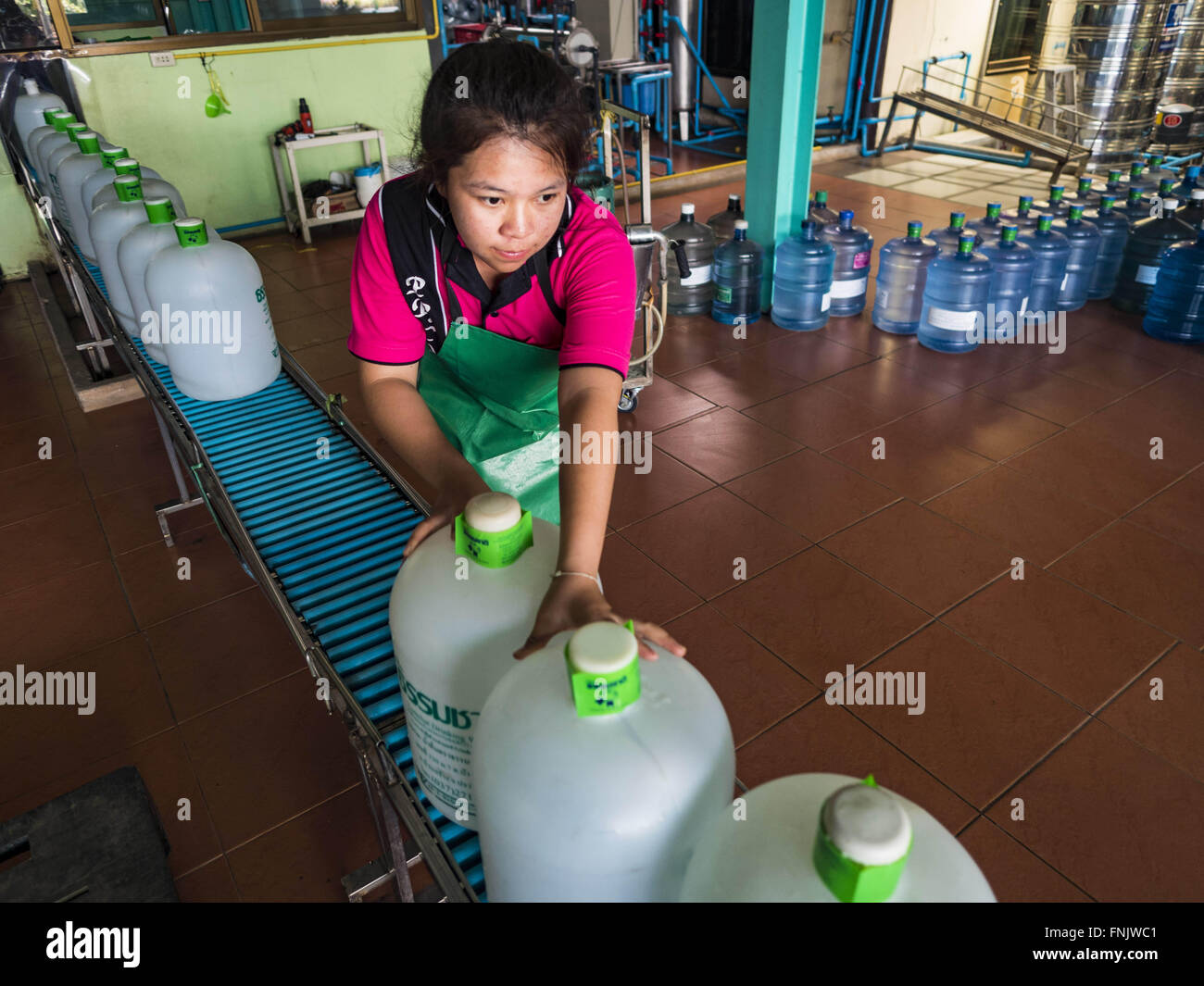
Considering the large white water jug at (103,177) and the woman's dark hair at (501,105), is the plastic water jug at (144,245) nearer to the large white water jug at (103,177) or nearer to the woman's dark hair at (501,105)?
the large white water jug at (103,177)

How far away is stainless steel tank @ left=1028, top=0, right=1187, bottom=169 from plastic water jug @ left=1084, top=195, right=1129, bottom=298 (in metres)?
2.75

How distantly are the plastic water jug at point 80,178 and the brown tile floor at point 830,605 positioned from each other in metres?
0.83

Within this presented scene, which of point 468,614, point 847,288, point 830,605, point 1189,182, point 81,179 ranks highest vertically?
point 81,179

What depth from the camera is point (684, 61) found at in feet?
23.7

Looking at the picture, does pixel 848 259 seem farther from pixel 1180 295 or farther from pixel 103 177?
pixel 103 177

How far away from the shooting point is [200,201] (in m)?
5.00

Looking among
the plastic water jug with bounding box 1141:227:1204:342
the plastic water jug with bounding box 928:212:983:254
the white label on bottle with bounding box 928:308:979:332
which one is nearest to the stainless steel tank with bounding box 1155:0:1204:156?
the plastic water jug with bounding box 1141:227:1204:342

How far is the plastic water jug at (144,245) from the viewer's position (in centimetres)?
165

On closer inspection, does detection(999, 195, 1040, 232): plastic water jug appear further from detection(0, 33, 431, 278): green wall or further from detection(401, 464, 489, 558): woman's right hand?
detection(401, 464, 489, 558): woman's right hand

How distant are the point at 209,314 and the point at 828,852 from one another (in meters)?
1.50

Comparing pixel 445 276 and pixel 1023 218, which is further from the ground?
pixel 445 276

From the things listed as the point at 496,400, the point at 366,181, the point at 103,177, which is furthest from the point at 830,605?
the point at 366,181
